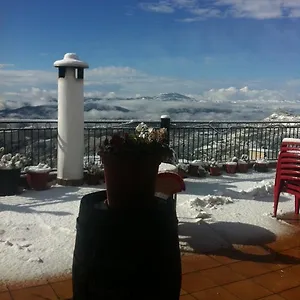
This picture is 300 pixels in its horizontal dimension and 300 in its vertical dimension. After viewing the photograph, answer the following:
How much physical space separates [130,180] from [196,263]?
149cm

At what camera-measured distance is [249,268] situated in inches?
117

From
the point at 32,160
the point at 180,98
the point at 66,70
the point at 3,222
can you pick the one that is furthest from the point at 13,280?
the point at 180,98

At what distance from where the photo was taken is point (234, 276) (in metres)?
2.83

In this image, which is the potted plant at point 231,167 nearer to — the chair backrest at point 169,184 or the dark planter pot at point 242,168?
the dark planter pot at point 242,168

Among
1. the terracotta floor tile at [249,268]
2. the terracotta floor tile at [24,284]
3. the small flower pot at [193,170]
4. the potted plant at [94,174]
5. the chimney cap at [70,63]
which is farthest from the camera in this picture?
the small flower pot at [193,170]

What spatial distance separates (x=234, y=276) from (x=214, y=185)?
3105 millimetres

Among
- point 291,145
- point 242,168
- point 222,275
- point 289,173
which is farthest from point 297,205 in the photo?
point 242,168

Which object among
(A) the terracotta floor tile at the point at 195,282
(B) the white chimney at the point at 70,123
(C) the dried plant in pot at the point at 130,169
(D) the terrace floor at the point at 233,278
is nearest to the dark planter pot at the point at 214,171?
(B) the white chimney at the point at 70,123

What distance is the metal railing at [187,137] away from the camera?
6.07 metres

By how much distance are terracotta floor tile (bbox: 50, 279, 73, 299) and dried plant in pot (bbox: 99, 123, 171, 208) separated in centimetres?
96

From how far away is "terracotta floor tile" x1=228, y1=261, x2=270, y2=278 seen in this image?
113 inches

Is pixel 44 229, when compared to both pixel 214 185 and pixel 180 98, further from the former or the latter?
pixel 180 98

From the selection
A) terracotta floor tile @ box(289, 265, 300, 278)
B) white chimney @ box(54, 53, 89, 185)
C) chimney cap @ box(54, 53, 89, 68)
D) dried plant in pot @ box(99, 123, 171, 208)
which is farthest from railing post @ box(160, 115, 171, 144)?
dried plant in pot @ box(99, 123, 171, 208)

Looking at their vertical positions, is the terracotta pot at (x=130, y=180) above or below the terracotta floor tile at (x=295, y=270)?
above
